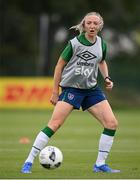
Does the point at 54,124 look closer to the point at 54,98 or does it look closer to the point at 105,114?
the point at 54,98

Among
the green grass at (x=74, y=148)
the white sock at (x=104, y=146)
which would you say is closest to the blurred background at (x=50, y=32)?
the green grass at (x=74, y=148)

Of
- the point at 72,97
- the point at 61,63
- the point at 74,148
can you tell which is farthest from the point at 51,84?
the point at 61,63

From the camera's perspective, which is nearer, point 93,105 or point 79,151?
point 93,105

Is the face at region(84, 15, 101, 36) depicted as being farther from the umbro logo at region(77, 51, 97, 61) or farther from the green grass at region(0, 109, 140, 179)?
the green grass at region(0, 109, 140, 179)

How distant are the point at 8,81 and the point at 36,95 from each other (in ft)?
4.71

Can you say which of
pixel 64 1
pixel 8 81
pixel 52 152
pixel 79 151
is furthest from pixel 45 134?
pixel 64 1

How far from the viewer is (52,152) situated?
12609 mm

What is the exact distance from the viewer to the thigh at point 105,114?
500 inches

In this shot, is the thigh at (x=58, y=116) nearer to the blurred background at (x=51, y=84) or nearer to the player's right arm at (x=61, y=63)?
the player's right arm at (x=61, y=63)

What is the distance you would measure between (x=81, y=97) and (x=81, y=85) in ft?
0.62

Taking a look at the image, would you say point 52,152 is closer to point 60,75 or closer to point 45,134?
point 45,134

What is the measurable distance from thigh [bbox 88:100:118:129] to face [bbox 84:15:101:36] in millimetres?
1097

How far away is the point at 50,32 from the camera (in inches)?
2028

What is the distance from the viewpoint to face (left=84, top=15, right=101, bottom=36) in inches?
495
